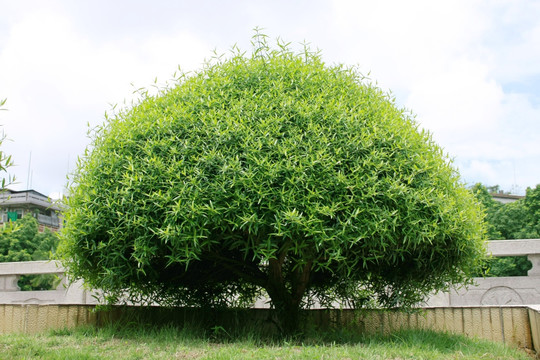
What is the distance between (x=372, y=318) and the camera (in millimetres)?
6301

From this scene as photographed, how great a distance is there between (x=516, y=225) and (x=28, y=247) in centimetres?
2640

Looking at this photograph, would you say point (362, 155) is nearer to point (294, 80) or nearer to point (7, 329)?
point (294, 80)

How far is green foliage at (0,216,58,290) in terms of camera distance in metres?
26.0

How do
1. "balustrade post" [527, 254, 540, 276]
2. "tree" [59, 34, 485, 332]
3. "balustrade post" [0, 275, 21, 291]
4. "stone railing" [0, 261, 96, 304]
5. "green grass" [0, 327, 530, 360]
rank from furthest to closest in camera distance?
1. "balustrade post" [0, 275, 21, 291]
2. "stone railing" [0, 261, 96, 304]
3. "balustrade post" [527, 254, 540, 276]
4. "tree" [59, 34, 485, 332]
5. "green grass" [0, 327, 530, 360]

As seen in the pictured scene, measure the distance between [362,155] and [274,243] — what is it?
48.7 inches

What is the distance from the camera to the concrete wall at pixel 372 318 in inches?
237

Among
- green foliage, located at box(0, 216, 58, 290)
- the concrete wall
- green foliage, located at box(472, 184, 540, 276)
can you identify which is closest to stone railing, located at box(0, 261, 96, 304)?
the concrete wall

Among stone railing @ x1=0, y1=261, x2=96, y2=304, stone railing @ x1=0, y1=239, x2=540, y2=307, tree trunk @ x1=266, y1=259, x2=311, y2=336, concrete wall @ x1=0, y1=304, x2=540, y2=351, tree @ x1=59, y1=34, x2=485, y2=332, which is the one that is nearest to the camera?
tree @ x1=59, y1=34, x2=485, y2=332

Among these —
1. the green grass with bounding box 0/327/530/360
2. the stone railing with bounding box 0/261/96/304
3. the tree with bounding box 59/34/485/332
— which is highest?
the tree with bounding box 59/34/485/332

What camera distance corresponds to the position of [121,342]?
15.9 feet

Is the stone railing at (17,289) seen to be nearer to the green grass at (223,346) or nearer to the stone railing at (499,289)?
the stone railing at (499,289)

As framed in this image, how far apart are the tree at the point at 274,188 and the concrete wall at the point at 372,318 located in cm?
45

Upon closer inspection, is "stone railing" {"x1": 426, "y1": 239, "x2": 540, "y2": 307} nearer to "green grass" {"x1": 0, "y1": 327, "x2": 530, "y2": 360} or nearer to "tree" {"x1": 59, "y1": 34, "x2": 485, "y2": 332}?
"tree" {"x1": 59, "y1": 34, "x2": 485, "y2": 332}

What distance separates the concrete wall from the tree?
45 centimetres
